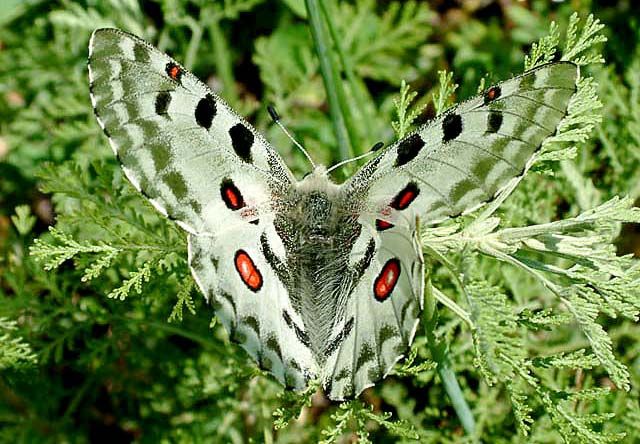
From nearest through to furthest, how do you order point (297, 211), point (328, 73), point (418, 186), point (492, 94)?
point (492, 94) < point (418, 186) < point (297, 211) < point (328, 73)

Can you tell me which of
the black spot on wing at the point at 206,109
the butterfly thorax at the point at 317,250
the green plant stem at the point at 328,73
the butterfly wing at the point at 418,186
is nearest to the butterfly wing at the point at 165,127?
the black spot on wing at the point at 206,109

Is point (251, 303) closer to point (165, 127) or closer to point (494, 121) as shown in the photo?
point (165, 127)

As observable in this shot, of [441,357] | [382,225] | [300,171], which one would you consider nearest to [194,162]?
[382,225]

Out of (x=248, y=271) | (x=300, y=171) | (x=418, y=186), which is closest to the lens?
(x=418, y=186)

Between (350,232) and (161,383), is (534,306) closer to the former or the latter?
(350,232)

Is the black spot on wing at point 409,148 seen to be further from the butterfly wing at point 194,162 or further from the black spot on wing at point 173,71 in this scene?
the black spot on wing at point 173,71

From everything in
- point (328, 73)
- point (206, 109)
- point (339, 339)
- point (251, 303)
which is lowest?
point (339, 339)

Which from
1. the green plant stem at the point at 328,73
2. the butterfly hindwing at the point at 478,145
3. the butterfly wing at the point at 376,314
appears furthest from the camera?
the green plant stem at the point at 328,73
